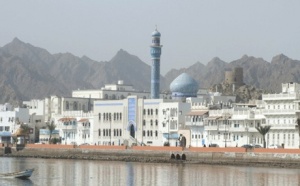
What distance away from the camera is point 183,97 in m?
133

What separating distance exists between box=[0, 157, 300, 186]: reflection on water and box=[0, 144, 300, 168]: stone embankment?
3.35 m

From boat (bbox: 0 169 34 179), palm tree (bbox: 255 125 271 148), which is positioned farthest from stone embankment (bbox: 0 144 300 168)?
boat (bbox: 0 169 34 179)

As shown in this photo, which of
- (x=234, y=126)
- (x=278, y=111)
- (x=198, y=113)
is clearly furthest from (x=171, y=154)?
(x=278, y=111)

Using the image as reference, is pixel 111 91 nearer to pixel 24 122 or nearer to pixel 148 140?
pixel 24 122

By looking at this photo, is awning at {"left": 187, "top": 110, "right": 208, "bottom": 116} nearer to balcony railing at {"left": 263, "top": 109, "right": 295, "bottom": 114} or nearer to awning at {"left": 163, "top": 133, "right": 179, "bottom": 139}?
awning at {"left": 163, "top": 133, "right": 179, "bottom": 139}

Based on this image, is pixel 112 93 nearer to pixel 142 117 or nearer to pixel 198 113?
pixel 142 117

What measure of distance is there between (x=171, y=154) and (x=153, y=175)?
23.4 m

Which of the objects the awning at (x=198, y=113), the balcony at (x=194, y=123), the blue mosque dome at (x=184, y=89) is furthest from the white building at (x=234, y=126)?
the blue mosque dome at (x=184, y=89)

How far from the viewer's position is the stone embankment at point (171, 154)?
92625 mm

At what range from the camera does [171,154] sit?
347ft

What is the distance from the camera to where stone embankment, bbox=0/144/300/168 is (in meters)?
92.6

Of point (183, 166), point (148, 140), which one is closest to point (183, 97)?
point (148, 140)

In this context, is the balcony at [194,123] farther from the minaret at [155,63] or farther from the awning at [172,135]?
the minaret at [155,63]

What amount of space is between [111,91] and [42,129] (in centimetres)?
1851
